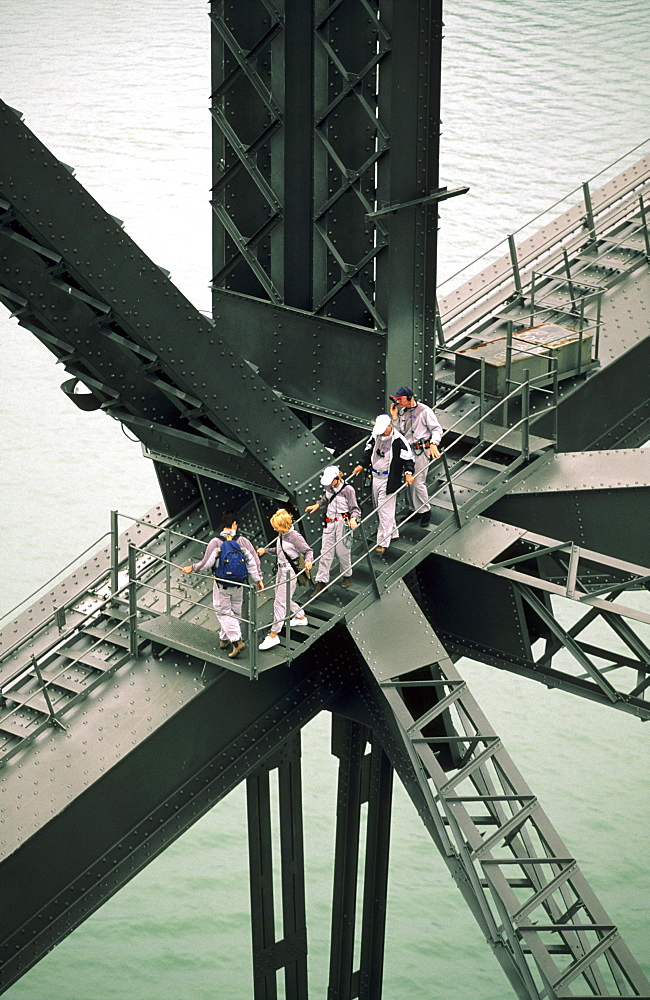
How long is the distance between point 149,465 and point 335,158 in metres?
23.0

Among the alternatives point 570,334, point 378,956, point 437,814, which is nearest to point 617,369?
point 570,334

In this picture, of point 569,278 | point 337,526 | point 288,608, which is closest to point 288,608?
point 288,608

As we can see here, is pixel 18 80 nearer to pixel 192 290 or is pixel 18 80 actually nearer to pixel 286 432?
pixel 192 290

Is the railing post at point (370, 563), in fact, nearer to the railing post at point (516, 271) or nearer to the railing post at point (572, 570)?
the railing post at point (572, 570)

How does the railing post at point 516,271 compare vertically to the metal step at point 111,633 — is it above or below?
above

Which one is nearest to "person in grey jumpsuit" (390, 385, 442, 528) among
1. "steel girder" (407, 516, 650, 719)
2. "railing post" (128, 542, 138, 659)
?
"steel girder" (407, 516, 650, 719)

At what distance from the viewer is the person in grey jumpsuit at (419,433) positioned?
22.3 metres

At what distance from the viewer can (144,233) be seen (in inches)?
1965

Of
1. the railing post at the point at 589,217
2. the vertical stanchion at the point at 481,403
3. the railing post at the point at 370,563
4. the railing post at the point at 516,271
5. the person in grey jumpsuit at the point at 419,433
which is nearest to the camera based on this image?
the railing post at the point at 370,563

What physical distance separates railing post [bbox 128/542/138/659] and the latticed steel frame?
397cm

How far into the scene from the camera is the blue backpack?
20.9 meters

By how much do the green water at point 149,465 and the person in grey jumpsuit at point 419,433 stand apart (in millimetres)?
11774

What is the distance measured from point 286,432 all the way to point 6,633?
5238 millimetres

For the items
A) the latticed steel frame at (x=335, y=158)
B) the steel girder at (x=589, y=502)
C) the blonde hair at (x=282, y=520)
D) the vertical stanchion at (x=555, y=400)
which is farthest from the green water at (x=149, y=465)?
the blonde hair at (x=282, y=520)
